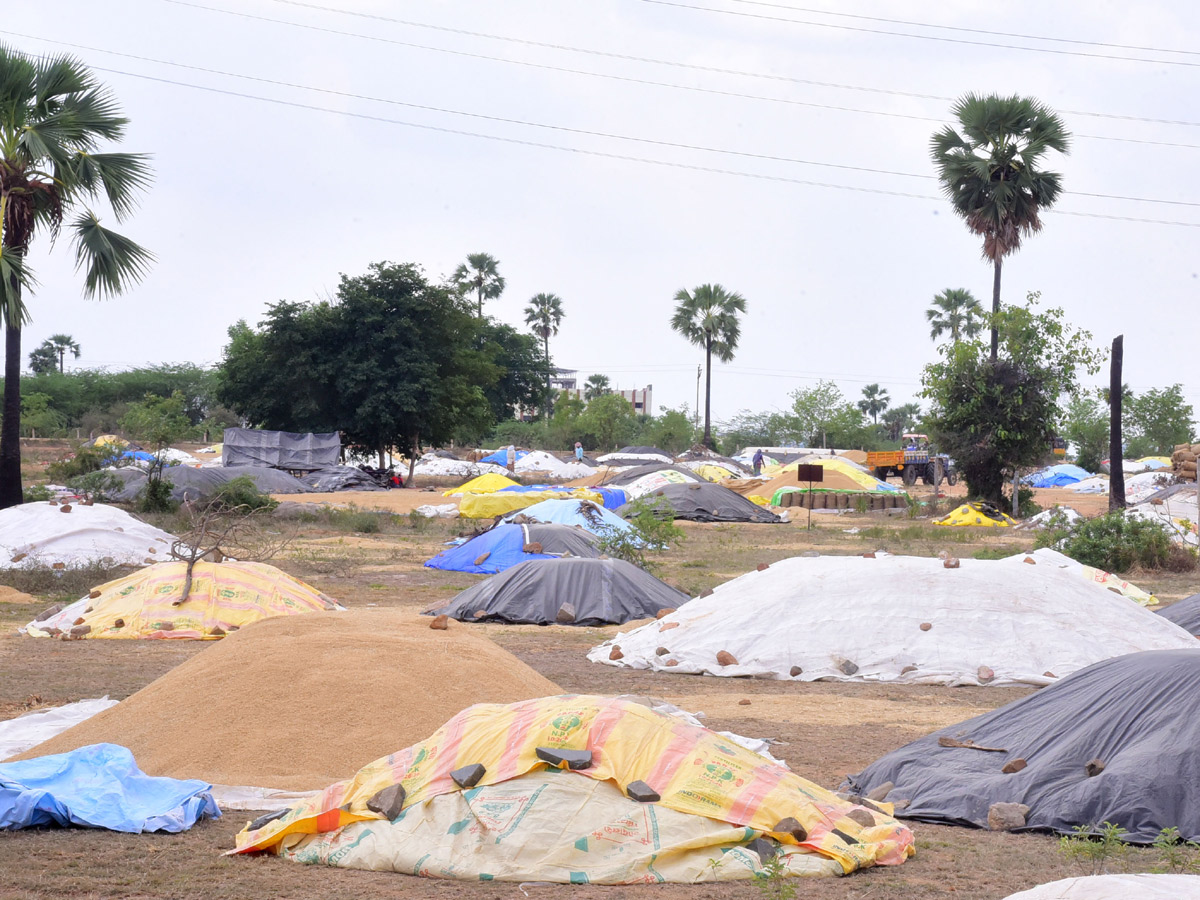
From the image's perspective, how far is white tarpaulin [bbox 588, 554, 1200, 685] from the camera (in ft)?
38.5

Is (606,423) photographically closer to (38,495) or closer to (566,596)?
(38,495)

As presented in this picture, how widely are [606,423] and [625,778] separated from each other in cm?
7037

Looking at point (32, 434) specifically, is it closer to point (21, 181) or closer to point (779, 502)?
point (779, 502)

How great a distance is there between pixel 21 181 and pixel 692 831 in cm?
1827

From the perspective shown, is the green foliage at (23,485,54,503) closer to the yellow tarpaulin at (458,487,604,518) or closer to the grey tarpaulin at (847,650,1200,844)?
the yellow tarpaulin at (458,487,604,518)

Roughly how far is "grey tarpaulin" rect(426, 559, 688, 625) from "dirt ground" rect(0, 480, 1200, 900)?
49 cm

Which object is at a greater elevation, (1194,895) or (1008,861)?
(1194,895)

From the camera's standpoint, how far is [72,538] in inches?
751

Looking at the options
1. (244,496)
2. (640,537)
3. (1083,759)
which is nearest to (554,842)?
(1083,759)

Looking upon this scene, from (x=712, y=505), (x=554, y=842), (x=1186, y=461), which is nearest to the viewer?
(x=554, y=842)

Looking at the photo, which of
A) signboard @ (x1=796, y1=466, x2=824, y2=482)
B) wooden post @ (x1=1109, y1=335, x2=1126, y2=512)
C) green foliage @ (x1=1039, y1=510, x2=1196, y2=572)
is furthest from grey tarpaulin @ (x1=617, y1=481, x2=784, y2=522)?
green foliage @ (x1=1039, y1=510, x2=1196, y2=572)

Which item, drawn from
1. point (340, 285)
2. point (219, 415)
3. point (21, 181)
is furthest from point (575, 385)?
point (21, 181)

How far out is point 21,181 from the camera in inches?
768

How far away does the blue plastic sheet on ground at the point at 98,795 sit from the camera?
19.7 feet
